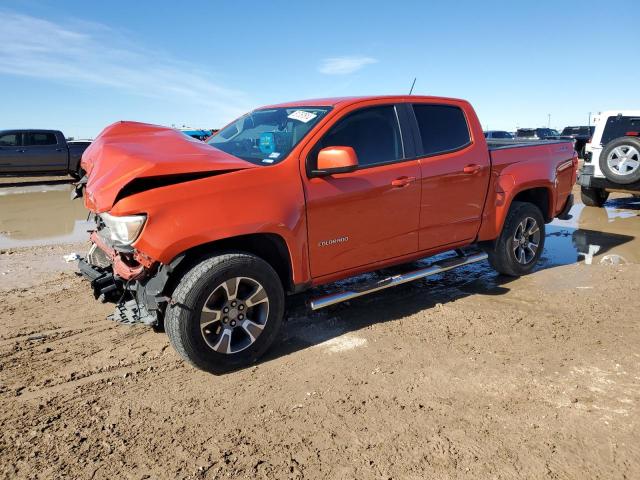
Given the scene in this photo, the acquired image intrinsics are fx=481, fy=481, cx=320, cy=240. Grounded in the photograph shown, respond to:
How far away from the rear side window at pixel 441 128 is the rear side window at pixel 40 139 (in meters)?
15.0

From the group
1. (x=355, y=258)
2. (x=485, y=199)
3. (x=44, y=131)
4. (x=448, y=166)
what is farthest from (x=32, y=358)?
(x=44, y=131)

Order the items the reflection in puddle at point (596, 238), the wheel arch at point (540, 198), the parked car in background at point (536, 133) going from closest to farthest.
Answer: the wheel arch at point (540, 198), the reflection in puddle at point (596, 238), the parked car in background at point (536, 133)

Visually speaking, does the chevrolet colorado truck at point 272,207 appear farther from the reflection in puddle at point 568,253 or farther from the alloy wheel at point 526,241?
the reflection in puddle at point 568,253

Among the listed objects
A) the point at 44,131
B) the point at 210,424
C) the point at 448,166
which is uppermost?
the point at 44,131

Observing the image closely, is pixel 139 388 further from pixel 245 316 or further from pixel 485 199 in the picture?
pixel 485 199

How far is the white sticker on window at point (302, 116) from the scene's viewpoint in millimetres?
3896

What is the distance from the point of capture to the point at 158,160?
10.3 feet

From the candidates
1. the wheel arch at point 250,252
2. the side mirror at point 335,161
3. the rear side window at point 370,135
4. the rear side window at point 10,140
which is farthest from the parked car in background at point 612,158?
the rear side window at point 10,140

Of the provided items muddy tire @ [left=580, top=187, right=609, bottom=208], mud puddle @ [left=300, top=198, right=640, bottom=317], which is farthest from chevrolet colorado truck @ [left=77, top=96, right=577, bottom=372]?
muddy tire @ [left=580, top=187, right=609, bottom=208]

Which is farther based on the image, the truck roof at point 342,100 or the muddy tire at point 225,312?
the truck roof at point 342,100

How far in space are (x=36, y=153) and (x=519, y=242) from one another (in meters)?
15.5

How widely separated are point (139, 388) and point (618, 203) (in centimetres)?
1103

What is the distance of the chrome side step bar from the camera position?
3703mm

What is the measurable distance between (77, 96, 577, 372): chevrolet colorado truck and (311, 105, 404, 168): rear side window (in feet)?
0.03
